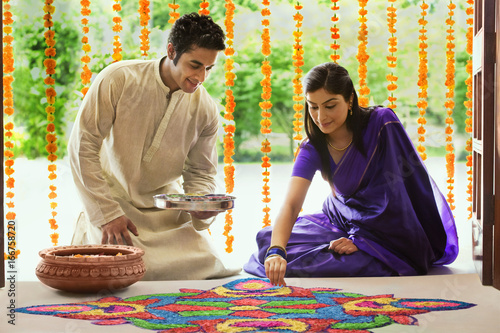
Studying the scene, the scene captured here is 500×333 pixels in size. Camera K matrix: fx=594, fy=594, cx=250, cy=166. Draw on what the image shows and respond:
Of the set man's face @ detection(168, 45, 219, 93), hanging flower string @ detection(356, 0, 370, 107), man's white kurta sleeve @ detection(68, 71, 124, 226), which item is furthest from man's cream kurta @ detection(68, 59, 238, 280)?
hanging flower string @ detection(356, 0, 370, 107)

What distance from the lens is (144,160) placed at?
2699mm

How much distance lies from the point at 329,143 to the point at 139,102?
886mm

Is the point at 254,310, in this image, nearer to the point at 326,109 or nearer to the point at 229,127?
the point at 326,109

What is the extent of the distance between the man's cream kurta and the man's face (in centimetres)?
15

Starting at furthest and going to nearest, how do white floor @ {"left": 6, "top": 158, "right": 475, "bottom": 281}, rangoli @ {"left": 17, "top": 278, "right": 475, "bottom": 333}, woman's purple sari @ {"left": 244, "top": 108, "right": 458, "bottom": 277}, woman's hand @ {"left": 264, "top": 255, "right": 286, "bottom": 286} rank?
white floor @ {"left": 6, "top": 158, "right": 475, "bottom": 281}
woman's purple sari @ {"left": 244, "top": 108, "right": 458, "bottom": 277}
woman's hand @ {"left": 264, "top": 255, "right": 286, "bottom": 286}
rangoli @ {"left": 17, "top": 278, "right": 475, "bottom": 333}

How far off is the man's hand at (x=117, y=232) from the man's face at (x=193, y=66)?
64cm

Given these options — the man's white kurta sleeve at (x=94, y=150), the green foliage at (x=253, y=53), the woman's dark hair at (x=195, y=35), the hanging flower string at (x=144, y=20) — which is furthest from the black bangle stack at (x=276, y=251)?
the green foliage at (x=253, y=53)

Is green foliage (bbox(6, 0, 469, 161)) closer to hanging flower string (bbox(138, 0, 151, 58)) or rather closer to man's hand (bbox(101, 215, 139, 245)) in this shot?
hanging flower string (bbox(138, 0, 151, 58))

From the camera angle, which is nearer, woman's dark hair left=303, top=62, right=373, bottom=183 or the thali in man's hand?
the thali in man's hand

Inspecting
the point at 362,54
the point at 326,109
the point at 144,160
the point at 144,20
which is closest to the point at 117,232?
the point at 144,160

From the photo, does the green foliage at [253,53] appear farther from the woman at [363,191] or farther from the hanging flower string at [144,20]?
the woman at [363,191]

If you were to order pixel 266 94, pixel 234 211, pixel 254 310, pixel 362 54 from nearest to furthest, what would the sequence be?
1. pixel 254 310
2. pixel 362 54
3. pixel 266 94
4. pixel 234 211

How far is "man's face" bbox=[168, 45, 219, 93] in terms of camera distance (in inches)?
99.4

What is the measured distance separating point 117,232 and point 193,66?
79cm
